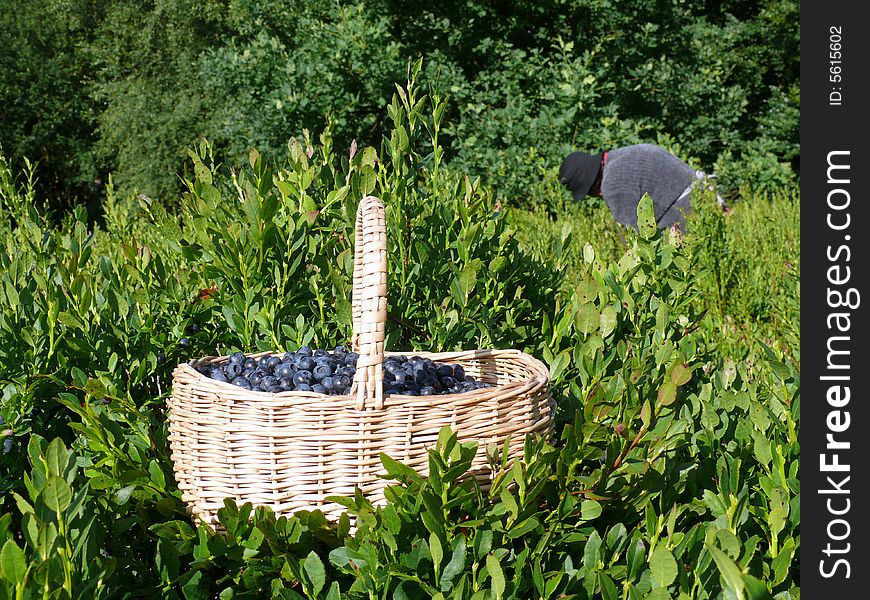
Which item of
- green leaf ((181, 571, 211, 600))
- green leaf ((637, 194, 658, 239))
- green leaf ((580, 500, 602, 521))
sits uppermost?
green leaf ((637, 194, 658, 239))

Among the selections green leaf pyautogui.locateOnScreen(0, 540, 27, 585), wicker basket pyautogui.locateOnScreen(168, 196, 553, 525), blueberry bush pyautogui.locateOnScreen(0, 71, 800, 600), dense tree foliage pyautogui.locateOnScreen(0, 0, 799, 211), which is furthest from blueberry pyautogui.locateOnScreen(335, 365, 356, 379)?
dense tree foliage pyautogui.locateOnScreen(0, 0, 799, 211)

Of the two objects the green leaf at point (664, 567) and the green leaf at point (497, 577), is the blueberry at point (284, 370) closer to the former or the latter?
the green leaf at point (497, 577)

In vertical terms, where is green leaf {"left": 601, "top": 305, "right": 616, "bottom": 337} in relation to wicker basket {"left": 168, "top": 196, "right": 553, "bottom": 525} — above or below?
above

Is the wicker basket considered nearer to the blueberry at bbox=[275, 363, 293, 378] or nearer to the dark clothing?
the blueberry at bbox=[275, 363, 293, 378]

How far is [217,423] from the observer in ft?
4.66

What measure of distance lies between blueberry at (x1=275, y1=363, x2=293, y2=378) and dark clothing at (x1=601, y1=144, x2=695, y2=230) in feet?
13.5

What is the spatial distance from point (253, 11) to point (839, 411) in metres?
9.20

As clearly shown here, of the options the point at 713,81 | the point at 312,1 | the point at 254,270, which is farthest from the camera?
the point at 713,81

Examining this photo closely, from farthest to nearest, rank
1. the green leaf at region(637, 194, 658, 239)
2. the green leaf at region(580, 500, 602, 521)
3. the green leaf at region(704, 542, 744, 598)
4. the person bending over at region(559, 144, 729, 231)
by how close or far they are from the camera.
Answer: the person bending over at region(559, 144, 729, 231) < the green leaf at region(637, 194, 658, 239) < the green leaf at region(580, 500, 602, 521) < the green leaf at region(704, 542, 744, 598)

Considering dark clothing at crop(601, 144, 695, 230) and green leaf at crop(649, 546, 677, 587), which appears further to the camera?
dark clothing at crop(601, 144, 695, 230)

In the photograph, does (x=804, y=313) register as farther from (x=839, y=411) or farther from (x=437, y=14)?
(x=437, y=14)

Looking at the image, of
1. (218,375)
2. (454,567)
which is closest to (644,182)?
(218,375)

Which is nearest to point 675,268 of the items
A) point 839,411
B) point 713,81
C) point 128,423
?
point 839,411

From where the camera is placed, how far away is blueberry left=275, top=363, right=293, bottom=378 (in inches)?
60.5
